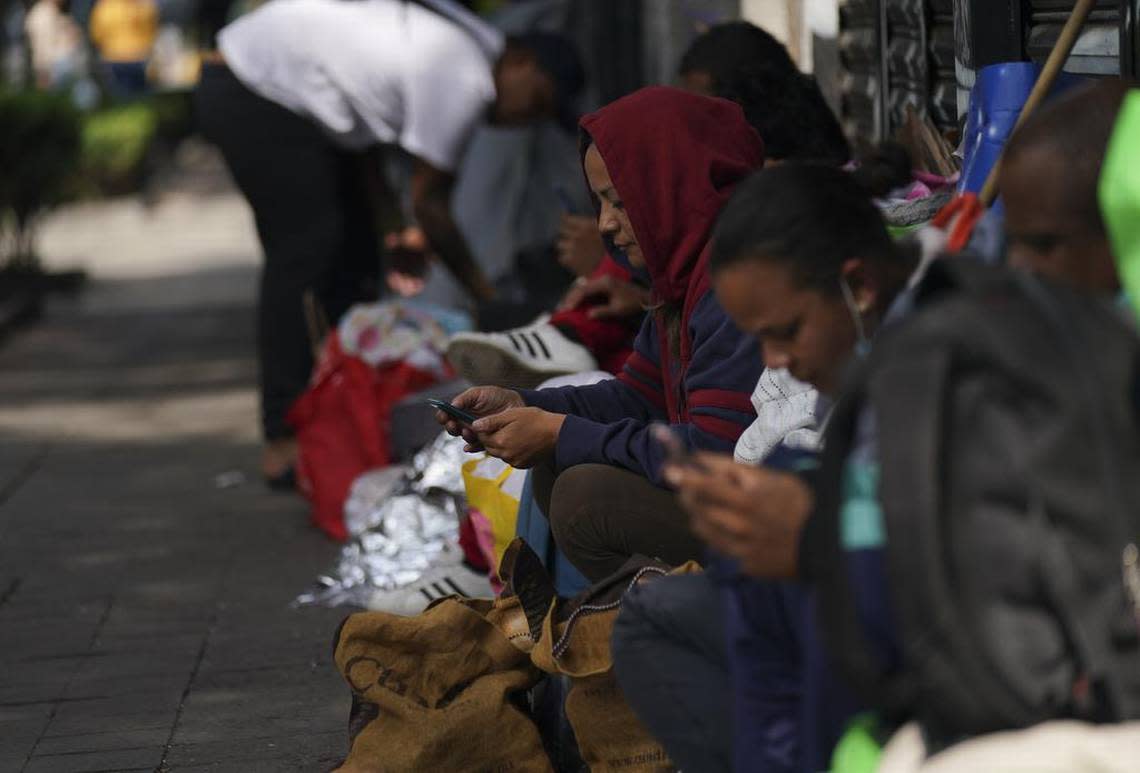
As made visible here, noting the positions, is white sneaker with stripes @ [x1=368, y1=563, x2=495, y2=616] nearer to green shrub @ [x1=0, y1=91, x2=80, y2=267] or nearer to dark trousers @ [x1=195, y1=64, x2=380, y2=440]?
dark trousers @ [x1=195, y1=64, x2=380, y2=440]

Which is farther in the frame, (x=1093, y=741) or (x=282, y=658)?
(x=282, y=658)

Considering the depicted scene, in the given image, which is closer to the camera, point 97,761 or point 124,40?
point 97,761

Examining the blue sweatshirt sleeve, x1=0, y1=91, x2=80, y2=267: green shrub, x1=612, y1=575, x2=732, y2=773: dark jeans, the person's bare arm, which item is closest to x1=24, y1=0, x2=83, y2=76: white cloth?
x1=0, y1=91, x2=80, y2=267: green shrub

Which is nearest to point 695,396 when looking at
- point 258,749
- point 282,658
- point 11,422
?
point 258,749

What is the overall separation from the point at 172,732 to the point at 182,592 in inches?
48.0

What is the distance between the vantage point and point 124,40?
22.9m

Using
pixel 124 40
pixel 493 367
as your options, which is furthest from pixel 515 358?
pixel 124 40

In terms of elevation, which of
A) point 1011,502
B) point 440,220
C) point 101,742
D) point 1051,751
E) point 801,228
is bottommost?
point 101,742

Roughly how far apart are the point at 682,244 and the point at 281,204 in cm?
297

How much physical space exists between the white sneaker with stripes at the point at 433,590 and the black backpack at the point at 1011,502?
247cm

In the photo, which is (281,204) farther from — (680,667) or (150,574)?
(680,667)

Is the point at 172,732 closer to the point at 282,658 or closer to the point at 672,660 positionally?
the point at 282,658

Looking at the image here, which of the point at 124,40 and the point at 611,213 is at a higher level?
the point at 611,213

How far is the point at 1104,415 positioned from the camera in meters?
1.90
